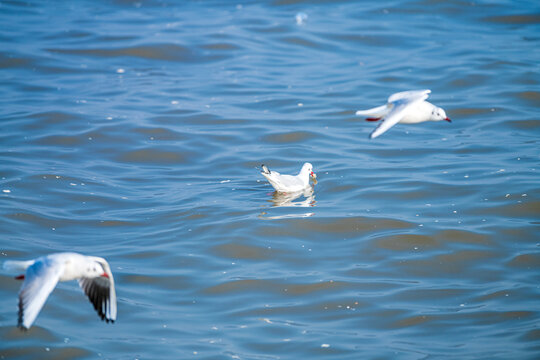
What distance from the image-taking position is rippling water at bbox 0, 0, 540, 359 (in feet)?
24.0

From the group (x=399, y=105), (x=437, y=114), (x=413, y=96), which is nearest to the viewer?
(x=399, y=105)

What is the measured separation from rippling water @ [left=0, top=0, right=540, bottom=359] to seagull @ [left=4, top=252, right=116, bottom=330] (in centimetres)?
48

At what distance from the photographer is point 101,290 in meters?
6.78

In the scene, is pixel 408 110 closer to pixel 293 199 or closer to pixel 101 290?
pixel 293 199

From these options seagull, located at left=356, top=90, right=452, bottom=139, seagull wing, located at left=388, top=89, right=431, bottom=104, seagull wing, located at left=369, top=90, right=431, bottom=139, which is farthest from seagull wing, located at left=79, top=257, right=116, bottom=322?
seagull wing, located at left=388, top=89, right=431, bottom=104

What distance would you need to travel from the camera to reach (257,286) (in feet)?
26.8

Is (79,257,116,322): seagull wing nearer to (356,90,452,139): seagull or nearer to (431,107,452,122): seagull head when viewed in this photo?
(356,90,452,139): seagull

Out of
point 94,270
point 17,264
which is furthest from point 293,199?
point 17,264

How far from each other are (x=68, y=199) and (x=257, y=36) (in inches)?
363

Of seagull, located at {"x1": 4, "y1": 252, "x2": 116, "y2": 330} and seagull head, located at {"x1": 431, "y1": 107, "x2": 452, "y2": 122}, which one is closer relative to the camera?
seagull, located at {"x1": 4, "y1": 252, "x2": 116, "y2": 330}

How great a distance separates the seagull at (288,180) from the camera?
10.3 meters

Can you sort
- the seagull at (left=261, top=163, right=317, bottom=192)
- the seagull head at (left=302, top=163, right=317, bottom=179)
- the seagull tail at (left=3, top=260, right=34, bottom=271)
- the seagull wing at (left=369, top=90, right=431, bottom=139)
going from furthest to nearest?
the seagull head at (left=302, top=163, right=317, bottom=179) → the seagull at (left=261, top=163, right=317, bottom=192) → the seagull wing at (left=369, top=90, right=431, bottom=139) → the seagull tail at (left=3, top=260, right=34, bottom=271)

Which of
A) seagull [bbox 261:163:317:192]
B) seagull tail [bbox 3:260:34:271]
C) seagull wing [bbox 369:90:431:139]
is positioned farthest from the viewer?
seagull [bbox 261:163:317:192]

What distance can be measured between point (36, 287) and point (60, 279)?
575mm
